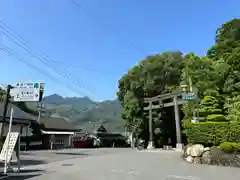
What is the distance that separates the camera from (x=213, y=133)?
15.4m

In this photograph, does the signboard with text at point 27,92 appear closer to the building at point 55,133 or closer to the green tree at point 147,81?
the green tree at point 147,81

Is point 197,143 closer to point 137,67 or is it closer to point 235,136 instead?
point 235,136

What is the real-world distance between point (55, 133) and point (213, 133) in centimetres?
2835

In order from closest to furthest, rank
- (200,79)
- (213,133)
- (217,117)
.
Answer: (213,133), (217,117), (200,79)

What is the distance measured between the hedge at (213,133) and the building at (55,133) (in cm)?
2351

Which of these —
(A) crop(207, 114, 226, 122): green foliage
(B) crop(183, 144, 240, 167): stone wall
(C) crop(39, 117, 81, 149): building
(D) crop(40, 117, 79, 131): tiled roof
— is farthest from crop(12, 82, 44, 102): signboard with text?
(D) crop(40, 117, 79, 131): tiled roof

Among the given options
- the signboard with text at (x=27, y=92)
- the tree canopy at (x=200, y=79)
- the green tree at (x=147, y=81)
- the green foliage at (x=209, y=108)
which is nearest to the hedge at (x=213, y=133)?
the tree canopy at (x=200, y=79)

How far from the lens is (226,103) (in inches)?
739

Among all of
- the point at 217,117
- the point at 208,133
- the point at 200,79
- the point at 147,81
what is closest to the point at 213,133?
the point at 208,133

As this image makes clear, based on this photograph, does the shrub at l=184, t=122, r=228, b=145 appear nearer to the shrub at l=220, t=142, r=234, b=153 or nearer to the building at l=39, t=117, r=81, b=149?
the shrub at l=220, t=142, r=234, b=153

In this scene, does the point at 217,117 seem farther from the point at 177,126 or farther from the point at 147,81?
the point at 147,81

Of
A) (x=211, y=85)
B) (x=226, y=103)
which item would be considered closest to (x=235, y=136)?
(x=226, y=103)

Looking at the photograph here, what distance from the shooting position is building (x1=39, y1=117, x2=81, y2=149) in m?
37.9

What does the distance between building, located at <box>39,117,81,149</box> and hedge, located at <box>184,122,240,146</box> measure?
23505 millimetres
